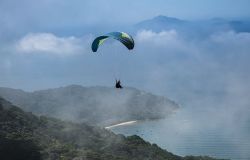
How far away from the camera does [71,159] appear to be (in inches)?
5044

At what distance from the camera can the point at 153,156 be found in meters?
159

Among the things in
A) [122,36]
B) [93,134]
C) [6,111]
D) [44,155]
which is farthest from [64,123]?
[122,36]

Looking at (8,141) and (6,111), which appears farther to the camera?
(6,111)

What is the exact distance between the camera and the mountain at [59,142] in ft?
431

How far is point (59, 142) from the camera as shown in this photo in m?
153

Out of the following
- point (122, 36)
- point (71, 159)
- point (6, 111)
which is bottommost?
point (71, 159)

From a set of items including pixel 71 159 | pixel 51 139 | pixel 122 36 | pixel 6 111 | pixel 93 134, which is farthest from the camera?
pixel 93 134

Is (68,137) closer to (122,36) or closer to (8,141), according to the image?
(8,141)

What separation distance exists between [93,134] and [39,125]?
23.3 meters

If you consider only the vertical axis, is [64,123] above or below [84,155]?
above

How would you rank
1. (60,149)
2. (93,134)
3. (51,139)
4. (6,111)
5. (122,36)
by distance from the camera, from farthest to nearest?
1. (93,134)
2. (6,111)
3. (51,139)
4. (60,149)
5. (122,36)

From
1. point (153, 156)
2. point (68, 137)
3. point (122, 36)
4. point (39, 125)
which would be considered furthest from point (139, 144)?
point (122, 36)

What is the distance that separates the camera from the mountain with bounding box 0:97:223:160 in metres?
131

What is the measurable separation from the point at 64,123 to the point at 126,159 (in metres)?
56.8
